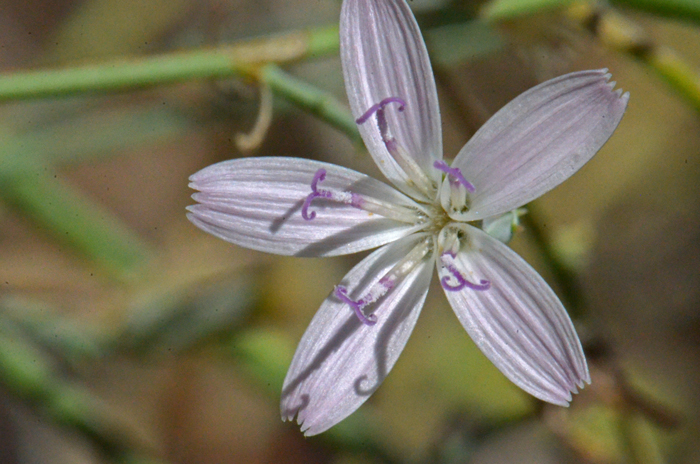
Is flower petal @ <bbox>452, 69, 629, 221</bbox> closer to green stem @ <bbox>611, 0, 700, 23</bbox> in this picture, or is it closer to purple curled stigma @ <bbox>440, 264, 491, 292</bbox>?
purple curled stigma @ <bbox>440, 264, 491, 292</bbox>

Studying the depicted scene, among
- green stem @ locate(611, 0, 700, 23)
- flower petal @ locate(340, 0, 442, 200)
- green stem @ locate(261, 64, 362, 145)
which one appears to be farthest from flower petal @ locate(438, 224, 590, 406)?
green stem @ locate(611, 0, 700, 23)

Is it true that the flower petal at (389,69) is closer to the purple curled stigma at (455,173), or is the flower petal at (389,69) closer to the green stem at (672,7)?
the purple curled stigma at (455,173)

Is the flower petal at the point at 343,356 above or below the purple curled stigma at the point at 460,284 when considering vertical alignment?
below

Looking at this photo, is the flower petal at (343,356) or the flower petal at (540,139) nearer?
the flower petal at (540,139)

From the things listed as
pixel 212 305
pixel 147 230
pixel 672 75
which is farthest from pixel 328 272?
pixel 672 75

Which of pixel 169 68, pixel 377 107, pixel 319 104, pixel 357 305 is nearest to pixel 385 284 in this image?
pixel 357 305

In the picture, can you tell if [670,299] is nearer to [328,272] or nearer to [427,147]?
[328,272]

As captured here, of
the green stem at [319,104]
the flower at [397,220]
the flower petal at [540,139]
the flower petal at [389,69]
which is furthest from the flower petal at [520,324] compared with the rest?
the green stem at [319,104]
